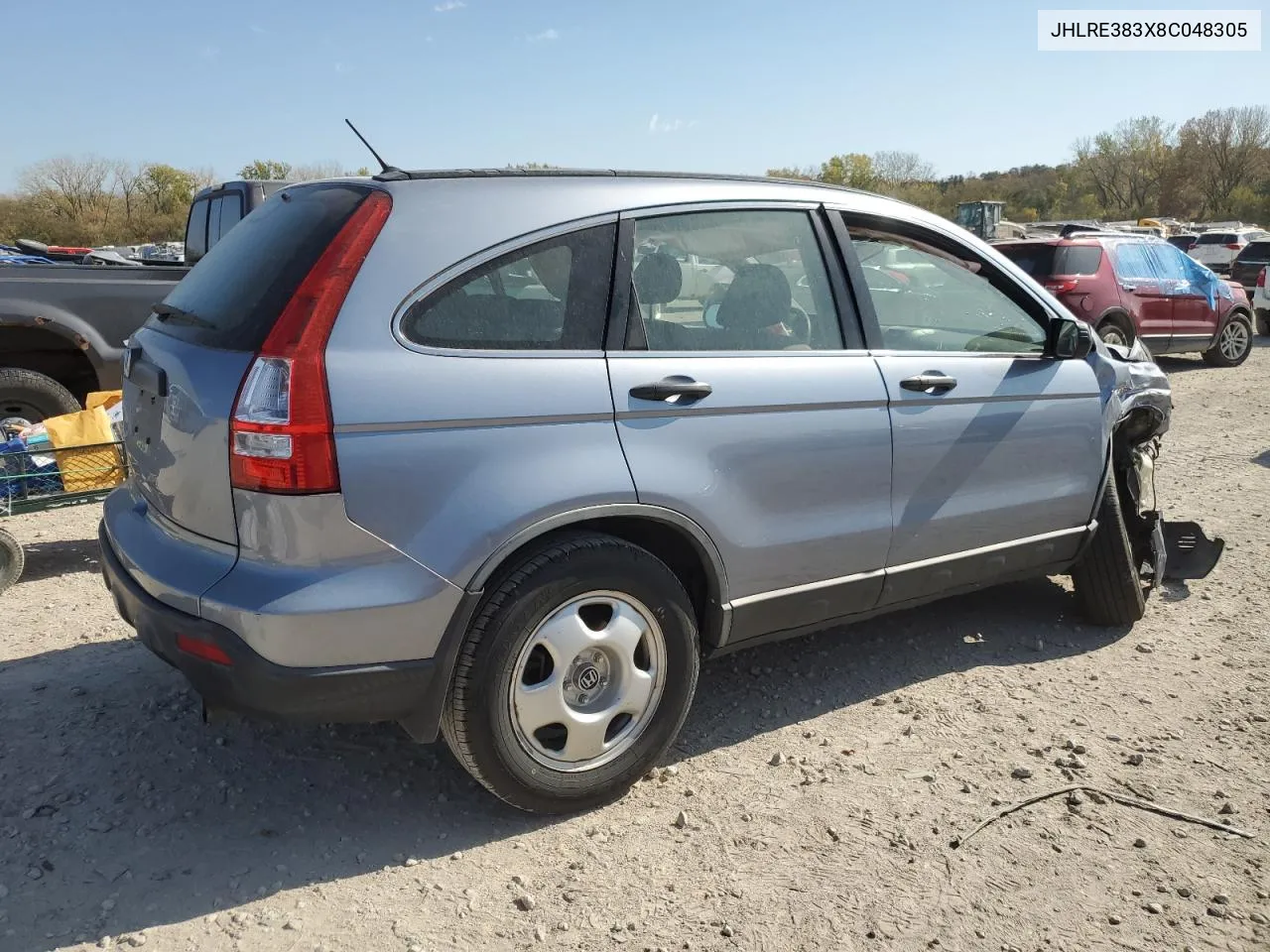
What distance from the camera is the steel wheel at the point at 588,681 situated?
9.50ft

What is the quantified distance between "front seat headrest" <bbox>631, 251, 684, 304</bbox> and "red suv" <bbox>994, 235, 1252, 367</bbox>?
31.3 ft

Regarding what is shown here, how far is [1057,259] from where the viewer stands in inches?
479

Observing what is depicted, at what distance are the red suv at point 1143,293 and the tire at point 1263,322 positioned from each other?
13.9 feet

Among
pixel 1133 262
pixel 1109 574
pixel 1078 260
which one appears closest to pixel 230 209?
pixel 1109 574

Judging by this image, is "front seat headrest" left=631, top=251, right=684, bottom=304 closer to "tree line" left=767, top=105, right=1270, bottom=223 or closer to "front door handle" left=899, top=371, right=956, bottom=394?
"front door handle" left=899, top=371, right=956, bottom=394

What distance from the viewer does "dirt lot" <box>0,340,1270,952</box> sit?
2633mm

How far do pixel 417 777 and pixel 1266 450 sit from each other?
7717 mm

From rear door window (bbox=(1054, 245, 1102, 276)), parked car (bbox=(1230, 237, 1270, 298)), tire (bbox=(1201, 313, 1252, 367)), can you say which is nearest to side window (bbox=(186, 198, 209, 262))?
rear door window (bbox=(1054, 245, 1102, 276))

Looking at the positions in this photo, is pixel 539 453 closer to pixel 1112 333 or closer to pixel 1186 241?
→ pixel 1112 333

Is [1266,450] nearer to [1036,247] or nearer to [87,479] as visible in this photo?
[1036,247]

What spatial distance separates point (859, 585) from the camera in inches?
142

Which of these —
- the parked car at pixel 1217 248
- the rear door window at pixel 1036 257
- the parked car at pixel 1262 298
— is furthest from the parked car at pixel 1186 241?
the rear door window at pixel 1036 257

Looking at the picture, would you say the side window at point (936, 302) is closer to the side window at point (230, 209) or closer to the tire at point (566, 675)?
the tire at point (566, 675)

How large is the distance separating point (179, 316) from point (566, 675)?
159cm
